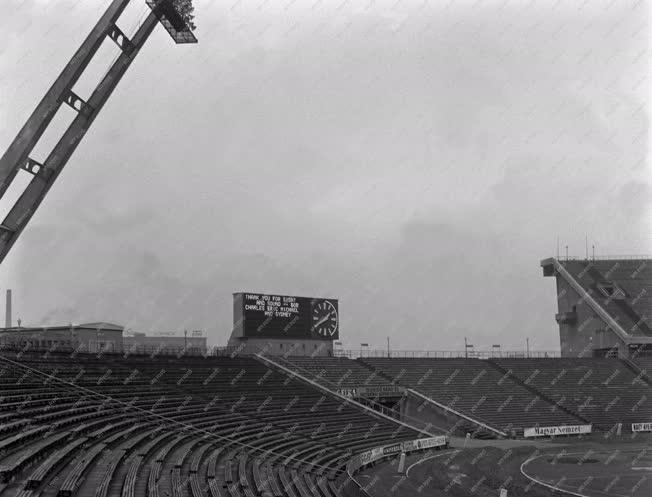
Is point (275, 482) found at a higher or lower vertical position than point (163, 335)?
lower

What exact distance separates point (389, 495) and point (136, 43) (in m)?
18.0

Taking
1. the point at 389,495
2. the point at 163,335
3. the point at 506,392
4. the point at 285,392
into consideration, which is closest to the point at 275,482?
the point at 389,495

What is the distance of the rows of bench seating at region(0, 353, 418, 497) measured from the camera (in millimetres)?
15500

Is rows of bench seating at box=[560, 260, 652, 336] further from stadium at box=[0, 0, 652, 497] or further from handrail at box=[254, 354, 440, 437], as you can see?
handrail at box=[254, 354, 440, 437]

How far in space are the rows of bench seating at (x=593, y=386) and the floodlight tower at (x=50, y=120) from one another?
146 ft

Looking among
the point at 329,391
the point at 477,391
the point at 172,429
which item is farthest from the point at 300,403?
the point at 477,391

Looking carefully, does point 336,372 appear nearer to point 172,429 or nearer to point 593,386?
point 593,386

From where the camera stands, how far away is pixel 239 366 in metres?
43.7

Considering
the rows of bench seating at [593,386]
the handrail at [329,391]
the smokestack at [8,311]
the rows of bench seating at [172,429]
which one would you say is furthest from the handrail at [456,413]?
the smokestack at [8,311]

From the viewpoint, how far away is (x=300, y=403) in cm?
3959

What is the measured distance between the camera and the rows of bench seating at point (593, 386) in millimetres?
50719

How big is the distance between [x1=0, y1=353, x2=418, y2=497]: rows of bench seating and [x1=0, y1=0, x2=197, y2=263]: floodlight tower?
5376mm

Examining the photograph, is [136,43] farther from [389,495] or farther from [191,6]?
[389,495]

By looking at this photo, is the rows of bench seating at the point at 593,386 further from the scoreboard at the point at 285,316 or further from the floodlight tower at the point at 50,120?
A: the floodlight tower at the point at 50,120
